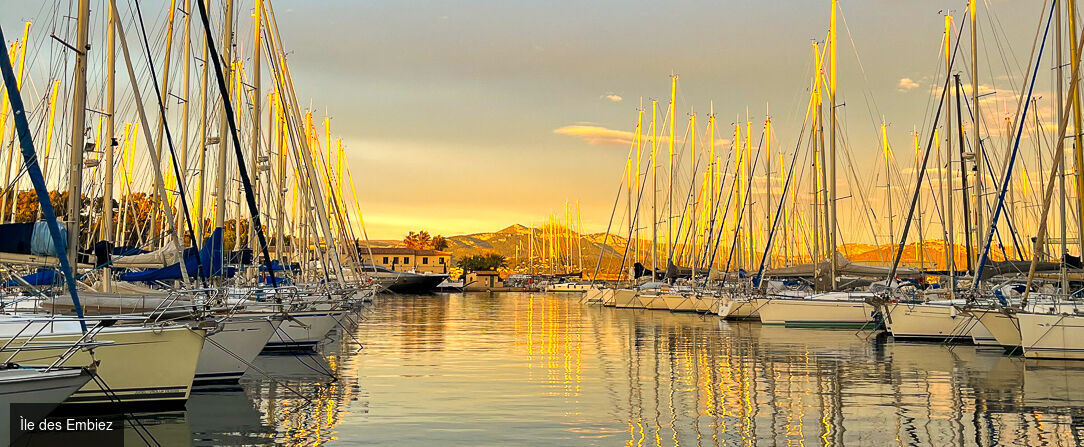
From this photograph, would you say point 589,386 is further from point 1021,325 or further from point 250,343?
point 1021,325

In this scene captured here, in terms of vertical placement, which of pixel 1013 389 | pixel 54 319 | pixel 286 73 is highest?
pixel 286 73

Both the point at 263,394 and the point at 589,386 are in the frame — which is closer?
the point at 263,394

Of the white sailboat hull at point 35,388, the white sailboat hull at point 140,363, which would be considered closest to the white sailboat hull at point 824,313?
the white sailboat hull at point 140,363

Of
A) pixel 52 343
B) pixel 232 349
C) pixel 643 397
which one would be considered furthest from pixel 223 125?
pixel 643 397

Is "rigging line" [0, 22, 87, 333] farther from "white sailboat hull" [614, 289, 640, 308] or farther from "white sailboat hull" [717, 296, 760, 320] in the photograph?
"white sailboat hull" [614, 289, 640, 308]

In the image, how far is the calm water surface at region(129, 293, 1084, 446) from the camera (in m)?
16.1

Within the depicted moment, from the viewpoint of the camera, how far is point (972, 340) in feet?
113

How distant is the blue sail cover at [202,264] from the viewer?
78.4 ft

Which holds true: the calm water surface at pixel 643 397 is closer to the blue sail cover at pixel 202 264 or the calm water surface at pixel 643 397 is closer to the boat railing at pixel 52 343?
the boat railing at pixel 52 343

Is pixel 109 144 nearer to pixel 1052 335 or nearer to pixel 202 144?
pixel 202 144

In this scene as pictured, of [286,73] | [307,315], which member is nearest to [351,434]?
[307,315]

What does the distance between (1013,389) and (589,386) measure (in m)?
8.87

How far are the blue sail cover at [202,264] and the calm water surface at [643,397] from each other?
263cm

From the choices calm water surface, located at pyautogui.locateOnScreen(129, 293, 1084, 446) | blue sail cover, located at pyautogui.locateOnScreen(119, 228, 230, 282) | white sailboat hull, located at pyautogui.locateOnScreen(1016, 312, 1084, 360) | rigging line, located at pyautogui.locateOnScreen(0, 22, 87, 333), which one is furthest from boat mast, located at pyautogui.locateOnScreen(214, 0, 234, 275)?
white sailboat hull, located at pyautogui.locateOnScreen(1016, 312, 1084, 360)
